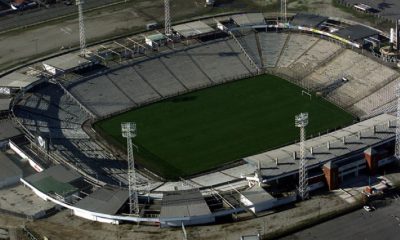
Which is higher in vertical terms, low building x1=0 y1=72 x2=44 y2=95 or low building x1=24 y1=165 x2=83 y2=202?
low building x1=0 y1=72 x2=44 y2=95

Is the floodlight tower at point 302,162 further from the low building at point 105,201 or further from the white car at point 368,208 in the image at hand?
the low building at point 105,201

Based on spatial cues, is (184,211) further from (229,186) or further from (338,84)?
(338,84)

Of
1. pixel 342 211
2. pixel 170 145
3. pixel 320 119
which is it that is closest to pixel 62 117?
pixel 170 145

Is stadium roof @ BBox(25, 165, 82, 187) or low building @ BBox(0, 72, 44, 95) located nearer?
stadium roof @ BBox(25, 165, 82, 187)

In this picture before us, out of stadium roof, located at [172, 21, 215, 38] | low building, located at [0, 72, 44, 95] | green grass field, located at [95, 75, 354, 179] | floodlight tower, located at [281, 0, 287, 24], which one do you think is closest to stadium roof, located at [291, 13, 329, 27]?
floodlight tower, located at [281, 0, 287, 24]

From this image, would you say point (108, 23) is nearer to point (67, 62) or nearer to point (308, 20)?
point (67, 62)

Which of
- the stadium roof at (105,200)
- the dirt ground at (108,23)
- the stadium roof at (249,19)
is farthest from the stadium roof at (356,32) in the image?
the stadium roof at (105,200)

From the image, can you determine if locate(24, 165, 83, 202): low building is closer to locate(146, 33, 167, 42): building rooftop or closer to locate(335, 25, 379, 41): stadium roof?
locate(146, 33, 167, 42): building rooftop
